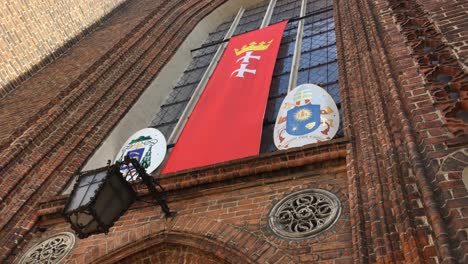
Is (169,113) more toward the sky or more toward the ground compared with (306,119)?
more toward the ground

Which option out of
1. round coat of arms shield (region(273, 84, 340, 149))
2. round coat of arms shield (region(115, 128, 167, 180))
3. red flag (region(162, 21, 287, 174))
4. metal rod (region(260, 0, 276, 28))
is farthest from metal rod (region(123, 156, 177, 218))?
metal rod (region(260, 0, 276, 28))

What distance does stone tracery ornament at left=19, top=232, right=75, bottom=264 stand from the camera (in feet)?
16.9

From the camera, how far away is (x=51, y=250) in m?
5.27

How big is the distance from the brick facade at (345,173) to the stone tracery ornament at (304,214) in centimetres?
9

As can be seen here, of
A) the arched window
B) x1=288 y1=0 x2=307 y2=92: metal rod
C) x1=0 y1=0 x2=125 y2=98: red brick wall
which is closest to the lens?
the arched window

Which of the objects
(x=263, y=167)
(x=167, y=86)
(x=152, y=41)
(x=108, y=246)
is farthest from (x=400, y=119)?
(x=152, y=41)

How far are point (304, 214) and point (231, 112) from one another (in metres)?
2.63

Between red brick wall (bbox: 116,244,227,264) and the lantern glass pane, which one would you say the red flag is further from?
the lantern glass pane

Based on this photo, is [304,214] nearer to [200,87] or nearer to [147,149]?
[147,149]

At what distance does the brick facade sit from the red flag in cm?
63

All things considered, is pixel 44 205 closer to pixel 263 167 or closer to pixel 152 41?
pixel 263 167

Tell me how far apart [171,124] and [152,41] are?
2.93 meters

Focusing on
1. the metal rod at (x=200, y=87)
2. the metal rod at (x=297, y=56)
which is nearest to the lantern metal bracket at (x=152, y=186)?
the metal rod at (x=200, y=87)

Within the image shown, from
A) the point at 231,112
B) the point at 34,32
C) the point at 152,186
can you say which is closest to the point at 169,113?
the point at 231,112
